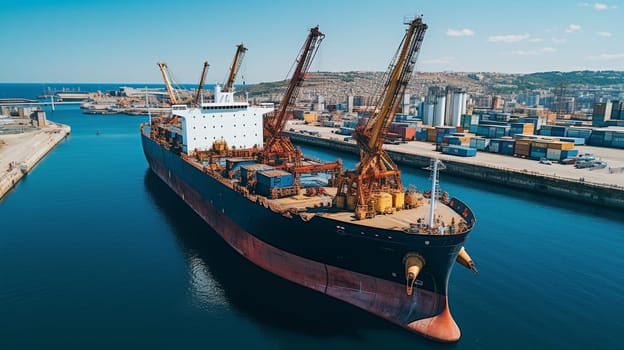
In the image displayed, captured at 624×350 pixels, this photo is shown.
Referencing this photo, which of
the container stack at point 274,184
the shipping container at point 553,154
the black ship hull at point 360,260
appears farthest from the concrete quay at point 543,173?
the container stack at point 274,184

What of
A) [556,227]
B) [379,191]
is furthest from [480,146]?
[379,191]

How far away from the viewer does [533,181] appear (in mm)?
37219

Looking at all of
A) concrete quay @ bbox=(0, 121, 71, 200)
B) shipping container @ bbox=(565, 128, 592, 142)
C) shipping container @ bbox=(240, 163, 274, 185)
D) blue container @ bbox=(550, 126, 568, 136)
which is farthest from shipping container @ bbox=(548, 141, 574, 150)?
concrete quay @ bbox=(0, 121, 71, 200)

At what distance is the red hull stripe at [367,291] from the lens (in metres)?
15.5

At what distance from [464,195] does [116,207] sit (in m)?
31.2

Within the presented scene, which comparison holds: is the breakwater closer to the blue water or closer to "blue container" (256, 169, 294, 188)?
the blue water

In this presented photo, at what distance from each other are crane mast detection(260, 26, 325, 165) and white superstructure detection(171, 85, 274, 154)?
146 inches

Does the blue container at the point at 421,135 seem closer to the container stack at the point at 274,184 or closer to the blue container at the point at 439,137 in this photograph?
the blue container at the point at 439,137

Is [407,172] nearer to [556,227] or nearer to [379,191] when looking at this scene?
[556,227]

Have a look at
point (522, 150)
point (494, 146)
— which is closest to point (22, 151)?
point (494, 146)

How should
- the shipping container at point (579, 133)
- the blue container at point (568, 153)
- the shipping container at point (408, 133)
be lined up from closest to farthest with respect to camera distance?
the blue container at point (568, 153), the shipping container at point (579, 133), the shipping container at point (408, 133)

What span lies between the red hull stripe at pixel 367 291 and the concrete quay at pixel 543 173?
2574 centimetres

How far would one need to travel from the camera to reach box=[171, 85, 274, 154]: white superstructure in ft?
106

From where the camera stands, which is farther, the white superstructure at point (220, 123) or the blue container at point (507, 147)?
the blue container at point (507, 147)
